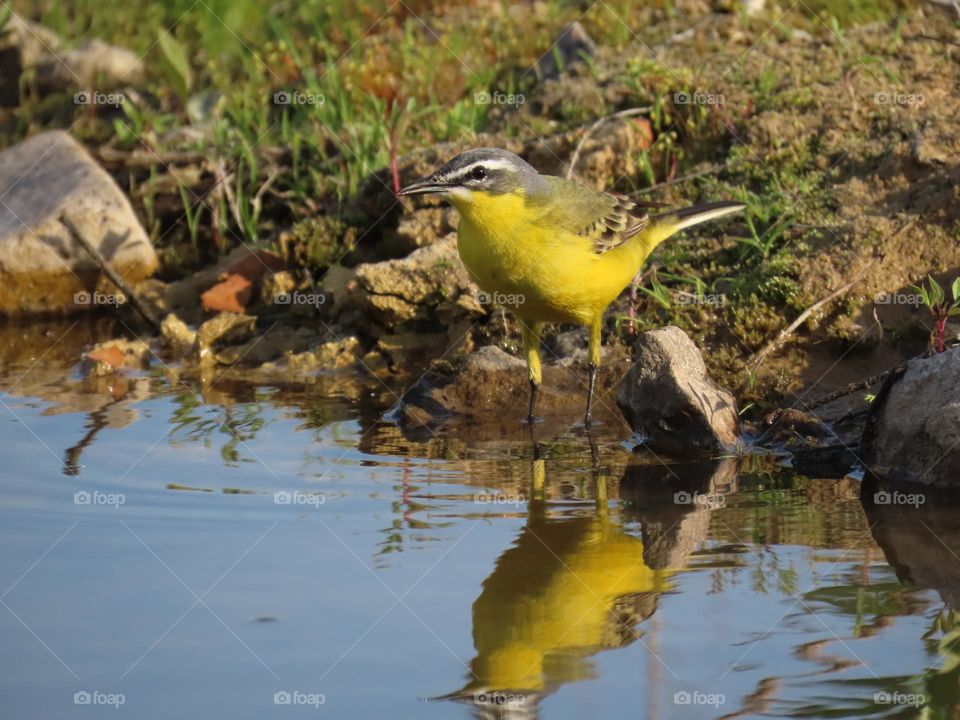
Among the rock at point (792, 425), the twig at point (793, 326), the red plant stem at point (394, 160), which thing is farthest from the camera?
the red plant stem at point (394, 160)

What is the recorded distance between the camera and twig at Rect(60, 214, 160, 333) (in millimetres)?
9898

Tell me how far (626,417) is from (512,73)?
4779 millimetres

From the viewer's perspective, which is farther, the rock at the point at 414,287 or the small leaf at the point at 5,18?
the small leaf at the point at 5,18

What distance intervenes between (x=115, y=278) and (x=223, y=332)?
0.94m

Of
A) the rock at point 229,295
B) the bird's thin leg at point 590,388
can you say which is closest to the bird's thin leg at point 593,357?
the bird's thin leg at point 590,388

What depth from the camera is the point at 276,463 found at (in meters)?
7.16

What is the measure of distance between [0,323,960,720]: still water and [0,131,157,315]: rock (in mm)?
2569

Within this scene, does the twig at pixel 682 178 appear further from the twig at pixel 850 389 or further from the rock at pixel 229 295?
the rock at pixel 229 295

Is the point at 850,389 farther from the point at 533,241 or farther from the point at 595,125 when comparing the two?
the point at 595,125

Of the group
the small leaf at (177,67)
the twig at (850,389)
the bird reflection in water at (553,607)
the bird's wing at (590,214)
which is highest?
the small leaf at (177,67)

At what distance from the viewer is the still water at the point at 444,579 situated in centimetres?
457

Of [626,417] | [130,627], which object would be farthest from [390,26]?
[130,627]

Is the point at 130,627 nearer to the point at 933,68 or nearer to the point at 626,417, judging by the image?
the point at 626,417

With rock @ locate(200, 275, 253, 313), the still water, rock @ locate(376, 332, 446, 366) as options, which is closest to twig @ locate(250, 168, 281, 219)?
rock @ locate(200, 275, 253, 313)
